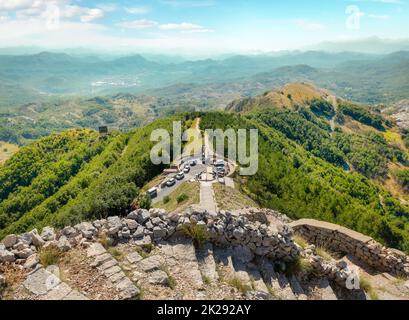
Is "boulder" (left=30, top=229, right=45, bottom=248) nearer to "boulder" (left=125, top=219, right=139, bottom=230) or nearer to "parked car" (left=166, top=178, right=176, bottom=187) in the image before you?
"boulder" (left=125, top=219, right=139, bottom=230)

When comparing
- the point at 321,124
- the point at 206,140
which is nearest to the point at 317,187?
the point at 206,140

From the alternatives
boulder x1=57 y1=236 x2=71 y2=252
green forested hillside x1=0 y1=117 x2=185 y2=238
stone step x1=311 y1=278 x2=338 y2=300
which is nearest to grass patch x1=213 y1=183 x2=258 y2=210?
green forested hillside x1=0 y1=117 x2=185 y2=238

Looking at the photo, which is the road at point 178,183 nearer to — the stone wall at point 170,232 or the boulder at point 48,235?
the stone wall at point 170,232

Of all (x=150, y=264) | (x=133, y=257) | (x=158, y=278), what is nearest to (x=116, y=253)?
(x=133, y=257)

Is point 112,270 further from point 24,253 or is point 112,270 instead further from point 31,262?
point 24,253
